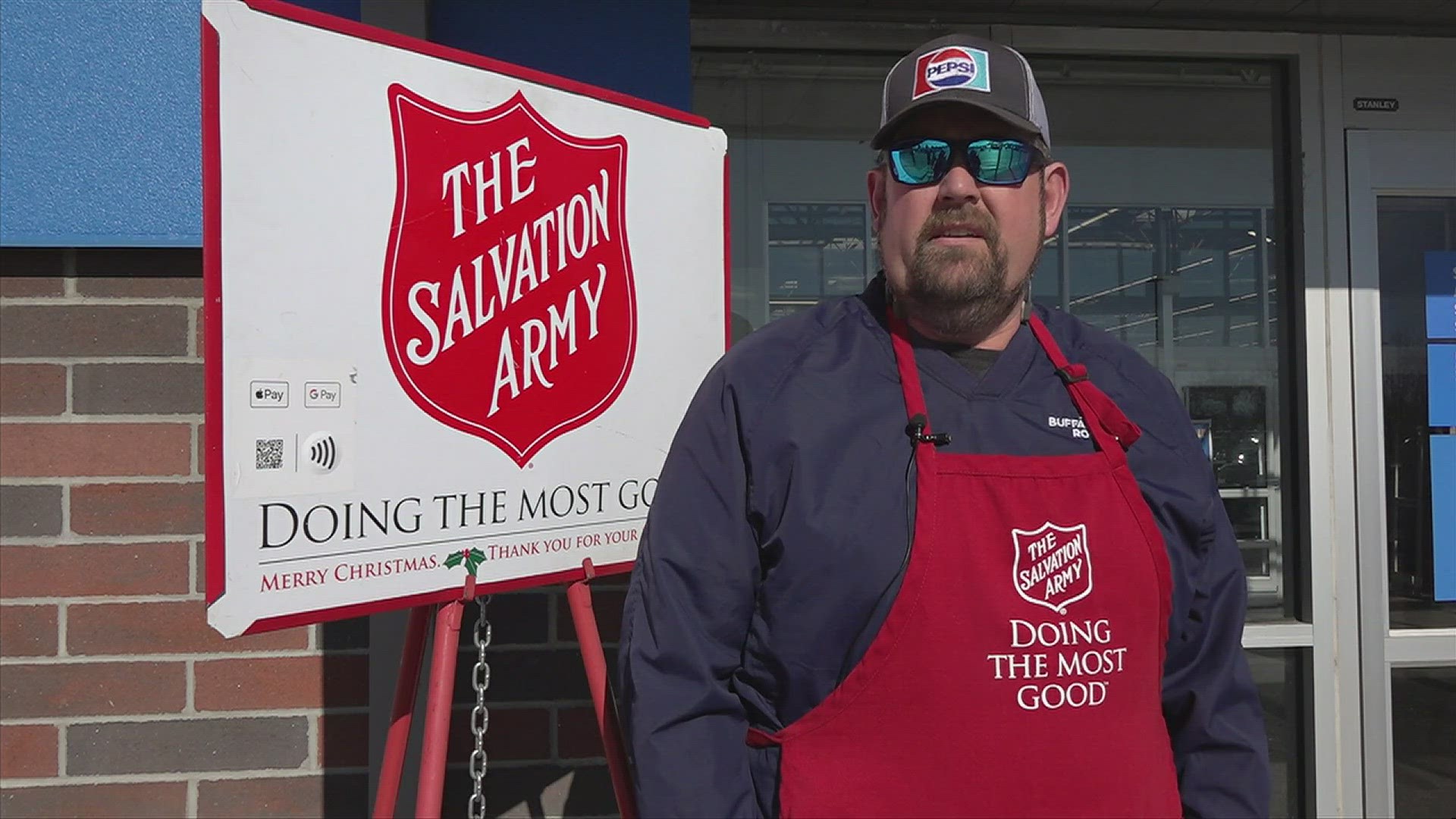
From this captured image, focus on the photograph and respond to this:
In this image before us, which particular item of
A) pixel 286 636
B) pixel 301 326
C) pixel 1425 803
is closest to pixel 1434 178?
pixel 1425 803

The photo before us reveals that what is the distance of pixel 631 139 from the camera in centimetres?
197

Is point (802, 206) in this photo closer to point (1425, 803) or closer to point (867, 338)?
point (867, 338)

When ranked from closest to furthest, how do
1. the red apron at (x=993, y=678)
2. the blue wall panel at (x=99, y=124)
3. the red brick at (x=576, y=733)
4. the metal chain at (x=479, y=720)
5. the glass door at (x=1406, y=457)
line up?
the red apron at (x=993, y=678), the metal chain at (x=479, y=720), the blue wall panel at (x=99, y=124), the red brick at (x=576, y=733), the glass door at (x=1406, y=457)

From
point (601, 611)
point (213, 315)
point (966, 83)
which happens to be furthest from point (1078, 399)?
point (601, 611)

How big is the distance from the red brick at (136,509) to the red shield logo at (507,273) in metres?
1.14

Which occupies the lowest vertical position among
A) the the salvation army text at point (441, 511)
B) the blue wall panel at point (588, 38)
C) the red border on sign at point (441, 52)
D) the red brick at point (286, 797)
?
the red brick at point (286, 797)

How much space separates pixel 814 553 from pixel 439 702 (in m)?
0.66

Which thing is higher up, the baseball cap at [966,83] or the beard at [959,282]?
the baseball cap at [966,83]

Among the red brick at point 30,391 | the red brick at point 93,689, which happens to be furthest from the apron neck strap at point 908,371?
the red brick at point 30,391

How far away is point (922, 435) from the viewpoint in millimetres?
1455

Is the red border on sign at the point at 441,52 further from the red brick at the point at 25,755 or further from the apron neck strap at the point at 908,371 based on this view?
the red brick at the point at 25,755

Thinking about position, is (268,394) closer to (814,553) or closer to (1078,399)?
(814,553)

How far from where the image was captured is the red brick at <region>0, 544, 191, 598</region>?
97.3 inches

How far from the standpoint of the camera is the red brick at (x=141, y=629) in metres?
2.48
